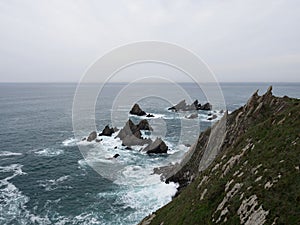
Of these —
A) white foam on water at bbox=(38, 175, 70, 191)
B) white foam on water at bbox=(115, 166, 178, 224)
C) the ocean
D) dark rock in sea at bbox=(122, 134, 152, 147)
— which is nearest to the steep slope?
white foam on water at bbox=(115, 166, 178, 224)

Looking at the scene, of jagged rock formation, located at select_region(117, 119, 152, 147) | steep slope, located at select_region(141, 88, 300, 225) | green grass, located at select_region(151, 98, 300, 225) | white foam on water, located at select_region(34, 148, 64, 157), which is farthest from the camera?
jagged rock formation, located at select_region(117, 119, 152, 147)

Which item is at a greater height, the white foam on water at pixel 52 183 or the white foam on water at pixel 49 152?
the white foam on water at pixel 49 152

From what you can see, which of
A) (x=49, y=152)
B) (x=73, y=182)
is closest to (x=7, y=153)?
(x=49, y=152)

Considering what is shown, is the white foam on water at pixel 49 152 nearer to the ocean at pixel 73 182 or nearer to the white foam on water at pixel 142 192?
the ocean at pixel 73 182

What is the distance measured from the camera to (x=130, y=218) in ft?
116

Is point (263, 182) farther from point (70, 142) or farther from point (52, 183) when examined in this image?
point (70, 142)

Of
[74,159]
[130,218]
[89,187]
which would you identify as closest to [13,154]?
[74,159]

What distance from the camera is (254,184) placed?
22281mm

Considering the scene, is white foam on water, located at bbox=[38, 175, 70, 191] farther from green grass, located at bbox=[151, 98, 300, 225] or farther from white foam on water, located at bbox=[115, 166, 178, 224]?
green grass, located at bbox=[151, 98, 300, 225]

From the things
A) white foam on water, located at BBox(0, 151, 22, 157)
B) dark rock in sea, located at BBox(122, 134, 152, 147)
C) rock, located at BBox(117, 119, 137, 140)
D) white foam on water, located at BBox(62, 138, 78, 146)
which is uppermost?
rock, located at BBox(117, 119, 137, 140)

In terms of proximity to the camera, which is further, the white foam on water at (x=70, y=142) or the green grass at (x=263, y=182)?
the white foam on water at (x=70, y=142)

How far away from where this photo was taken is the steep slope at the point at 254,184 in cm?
1908

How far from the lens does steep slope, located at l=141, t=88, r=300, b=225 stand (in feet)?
62.6

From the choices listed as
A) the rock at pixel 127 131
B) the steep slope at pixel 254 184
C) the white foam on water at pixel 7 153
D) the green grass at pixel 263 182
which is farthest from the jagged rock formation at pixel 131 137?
the green grass at pixel 263 182
